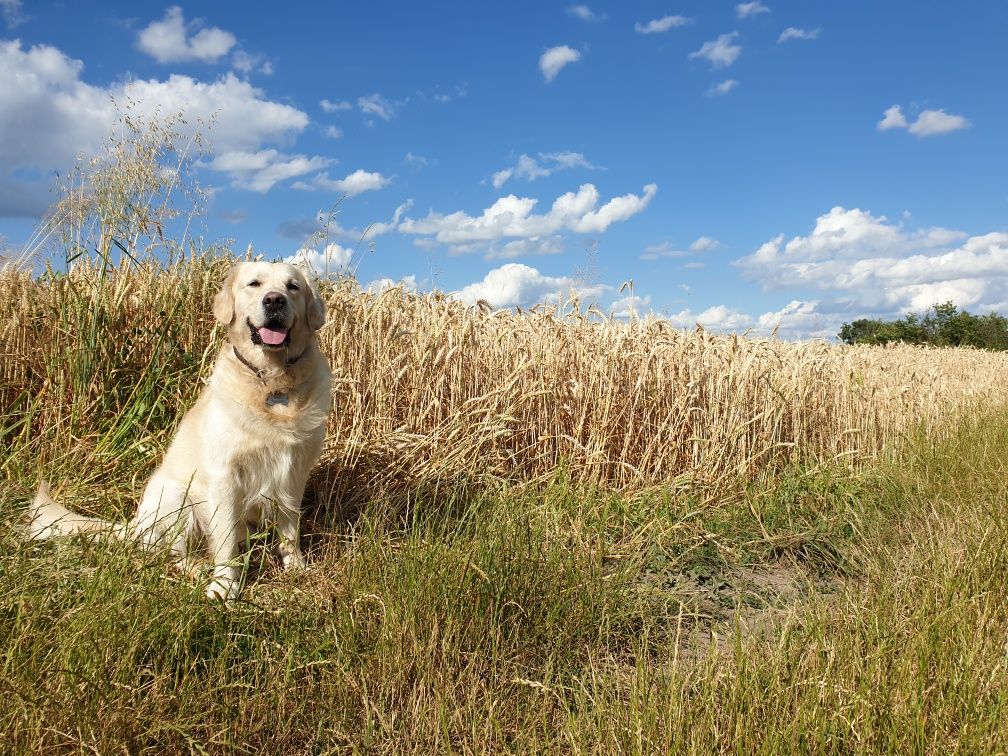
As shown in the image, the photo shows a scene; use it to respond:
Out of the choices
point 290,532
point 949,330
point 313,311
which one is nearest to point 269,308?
point 313,311

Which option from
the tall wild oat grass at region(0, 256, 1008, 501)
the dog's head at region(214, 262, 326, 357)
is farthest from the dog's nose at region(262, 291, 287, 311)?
the tall wild oat grass at region(0, 256, 1008, 501)

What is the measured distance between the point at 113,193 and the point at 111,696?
14.1 ft

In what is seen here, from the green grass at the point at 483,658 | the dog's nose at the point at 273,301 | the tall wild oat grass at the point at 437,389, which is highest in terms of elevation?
the dog's nose at the point at 273,301

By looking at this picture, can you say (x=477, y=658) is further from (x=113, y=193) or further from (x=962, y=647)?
(x=113, y=193)

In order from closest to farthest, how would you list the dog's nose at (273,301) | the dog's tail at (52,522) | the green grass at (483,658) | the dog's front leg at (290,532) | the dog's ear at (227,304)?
1. the green grass at (483,658)
2. the dog's tail at (52,522)
3. the dog's nose at (273,301)
4. the dog's front leg at (290,532)
5. the dog's ear at (227,304)

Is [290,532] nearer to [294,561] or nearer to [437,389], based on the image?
[294,561]

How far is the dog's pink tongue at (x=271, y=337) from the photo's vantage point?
330cm

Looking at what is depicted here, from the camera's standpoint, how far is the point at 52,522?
3.12m

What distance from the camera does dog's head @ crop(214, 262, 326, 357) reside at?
10.8 ft

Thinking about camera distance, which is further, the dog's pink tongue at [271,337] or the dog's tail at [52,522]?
the dog's pink tongue at [271,337]

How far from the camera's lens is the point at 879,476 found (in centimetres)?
505

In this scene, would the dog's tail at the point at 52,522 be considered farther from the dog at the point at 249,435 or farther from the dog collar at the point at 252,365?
the dog collar at the point at 252,365

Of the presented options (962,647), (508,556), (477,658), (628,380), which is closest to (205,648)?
(477,658)

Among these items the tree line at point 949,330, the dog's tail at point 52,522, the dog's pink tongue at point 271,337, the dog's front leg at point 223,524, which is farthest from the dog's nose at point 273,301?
the tree line at point 949,330
